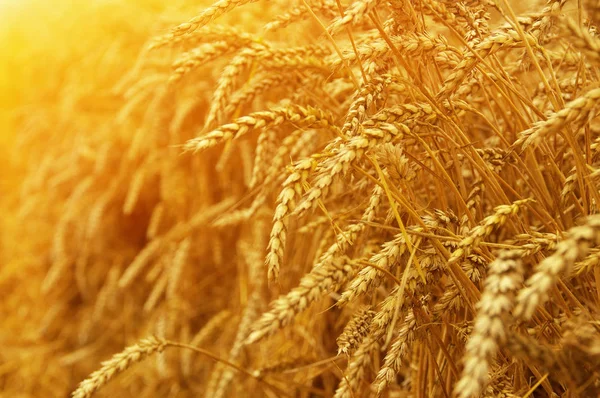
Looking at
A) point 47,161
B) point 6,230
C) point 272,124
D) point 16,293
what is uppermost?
point 272,124

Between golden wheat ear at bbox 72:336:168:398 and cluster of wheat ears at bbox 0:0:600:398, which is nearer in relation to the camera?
cluster of wheat ears at bbox 0:0:600:398

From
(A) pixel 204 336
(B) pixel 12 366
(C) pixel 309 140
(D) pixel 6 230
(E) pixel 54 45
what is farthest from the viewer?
(E) pixel 54 45

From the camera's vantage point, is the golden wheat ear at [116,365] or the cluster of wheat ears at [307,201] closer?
the cluster of wheat ears at [307,201]

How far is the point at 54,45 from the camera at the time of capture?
3002mm

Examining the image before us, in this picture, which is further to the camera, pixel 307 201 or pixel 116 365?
pixel 116 365

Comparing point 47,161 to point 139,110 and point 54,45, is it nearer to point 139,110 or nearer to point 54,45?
point 139,110

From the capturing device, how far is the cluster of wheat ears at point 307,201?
0.68m

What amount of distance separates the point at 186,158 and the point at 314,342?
115 centimetres

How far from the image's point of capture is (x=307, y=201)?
2.05 feet

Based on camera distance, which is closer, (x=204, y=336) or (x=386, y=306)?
(x=386, y=306)

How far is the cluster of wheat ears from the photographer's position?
26.8 inches

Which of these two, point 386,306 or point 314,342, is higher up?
point 386,306

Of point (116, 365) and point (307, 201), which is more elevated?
point (307, 201)

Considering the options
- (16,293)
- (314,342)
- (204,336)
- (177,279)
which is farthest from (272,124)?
(16,293)
